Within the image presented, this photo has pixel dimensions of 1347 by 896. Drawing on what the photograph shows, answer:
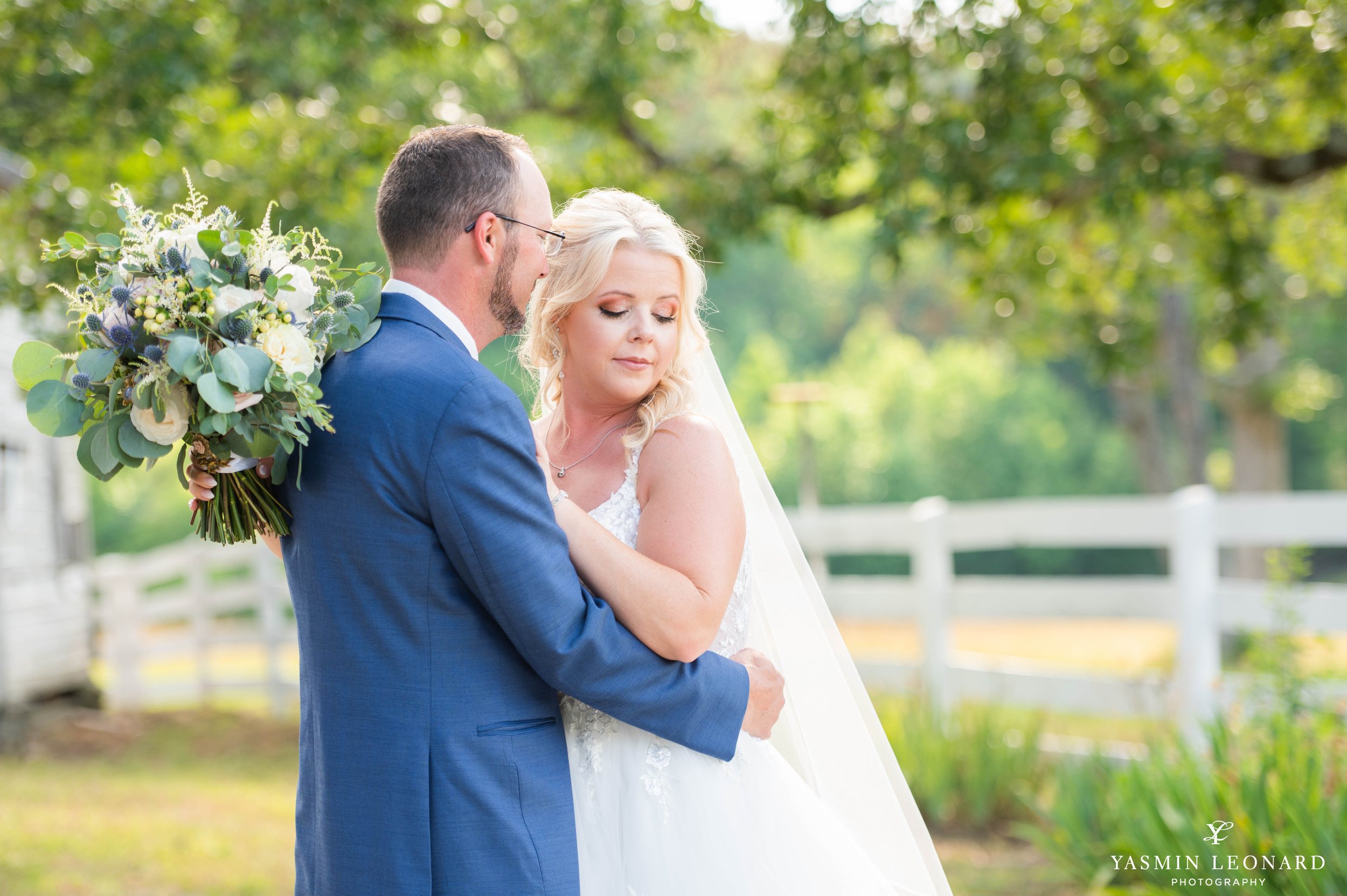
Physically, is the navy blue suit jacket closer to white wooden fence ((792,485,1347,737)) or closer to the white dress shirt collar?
the white dress shirt collar

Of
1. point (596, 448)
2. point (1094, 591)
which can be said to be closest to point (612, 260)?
point (596, 448)

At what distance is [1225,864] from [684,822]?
8.71 ft

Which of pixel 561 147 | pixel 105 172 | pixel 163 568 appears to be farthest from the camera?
pixel 163 568

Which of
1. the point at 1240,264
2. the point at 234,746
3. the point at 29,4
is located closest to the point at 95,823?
the point at 234,746

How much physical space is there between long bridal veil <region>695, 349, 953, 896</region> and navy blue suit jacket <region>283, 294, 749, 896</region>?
0.76 m

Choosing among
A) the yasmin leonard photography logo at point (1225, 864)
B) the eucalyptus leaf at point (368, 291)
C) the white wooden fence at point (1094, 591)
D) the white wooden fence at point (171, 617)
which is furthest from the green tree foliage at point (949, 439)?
the eucalyptus leaf at point (368, 291)

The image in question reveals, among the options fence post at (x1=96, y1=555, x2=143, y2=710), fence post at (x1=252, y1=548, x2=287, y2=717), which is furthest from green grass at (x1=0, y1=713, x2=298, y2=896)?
fence post at (x1=96, y1=555, x2=143, y2=710)

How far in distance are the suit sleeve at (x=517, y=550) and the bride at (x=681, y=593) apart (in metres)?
0.12

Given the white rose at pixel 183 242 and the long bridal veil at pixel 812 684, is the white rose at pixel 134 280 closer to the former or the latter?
the white rose at pixel 183 242

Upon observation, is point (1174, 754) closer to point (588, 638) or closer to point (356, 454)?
point (588, 638)

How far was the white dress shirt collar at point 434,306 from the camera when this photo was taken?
2156 millimetres

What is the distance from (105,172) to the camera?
5945 mm

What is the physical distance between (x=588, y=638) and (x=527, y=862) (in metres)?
0.43

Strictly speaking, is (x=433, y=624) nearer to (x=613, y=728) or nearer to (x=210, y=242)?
(x=613, y=728)
